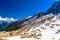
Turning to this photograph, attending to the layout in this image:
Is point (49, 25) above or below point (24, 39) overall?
above

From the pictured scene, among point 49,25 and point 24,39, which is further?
point 49,25

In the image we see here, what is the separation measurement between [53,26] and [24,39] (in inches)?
1225

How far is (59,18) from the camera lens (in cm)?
8731

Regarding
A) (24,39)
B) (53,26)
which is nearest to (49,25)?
(53,26)

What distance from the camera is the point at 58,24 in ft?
247

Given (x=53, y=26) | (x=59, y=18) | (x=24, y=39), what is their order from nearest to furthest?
(x=24, y=39), (x=53, y=26), (x=59, y=18)

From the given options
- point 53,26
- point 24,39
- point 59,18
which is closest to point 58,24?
point 53,26

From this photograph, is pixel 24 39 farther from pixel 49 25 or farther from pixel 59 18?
pixel 59 18

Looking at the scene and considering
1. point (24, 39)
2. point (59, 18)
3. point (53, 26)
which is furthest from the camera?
point (59, 18)

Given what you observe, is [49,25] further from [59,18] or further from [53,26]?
[59,18]

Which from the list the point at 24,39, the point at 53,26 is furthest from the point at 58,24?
the point at 24,39

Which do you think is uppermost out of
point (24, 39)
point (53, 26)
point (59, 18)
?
point (59, 18)

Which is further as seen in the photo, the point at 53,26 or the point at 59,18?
the point at 59,18

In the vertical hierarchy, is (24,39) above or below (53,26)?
below
